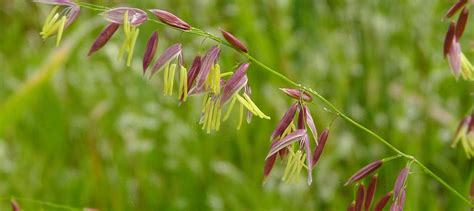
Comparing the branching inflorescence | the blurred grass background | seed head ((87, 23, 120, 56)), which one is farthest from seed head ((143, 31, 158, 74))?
the blurred grass background

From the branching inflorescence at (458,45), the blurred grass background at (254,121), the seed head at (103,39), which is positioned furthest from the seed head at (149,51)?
the blurred grass background at (254,121)

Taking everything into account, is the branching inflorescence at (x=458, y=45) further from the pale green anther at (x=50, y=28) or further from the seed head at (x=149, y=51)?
the pale green anther at (x=50, y=28)

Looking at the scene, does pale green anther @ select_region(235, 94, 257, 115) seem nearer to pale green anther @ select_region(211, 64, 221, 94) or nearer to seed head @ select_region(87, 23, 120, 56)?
pale green anther @ select_region(211, 64, 221, 94)

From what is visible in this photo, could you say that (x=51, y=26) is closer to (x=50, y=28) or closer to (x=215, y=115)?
(x=50, y=28)

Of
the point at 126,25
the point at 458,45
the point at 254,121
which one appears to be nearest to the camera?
the point at 126,25

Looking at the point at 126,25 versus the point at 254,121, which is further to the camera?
the point at 254,121

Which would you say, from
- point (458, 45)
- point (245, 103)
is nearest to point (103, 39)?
point (245, 103)

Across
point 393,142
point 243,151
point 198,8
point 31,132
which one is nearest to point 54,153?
point 31,132

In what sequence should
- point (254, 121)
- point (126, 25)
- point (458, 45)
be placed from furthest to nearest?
point (254, 121) < point (458, 45) < point (126, 25)
